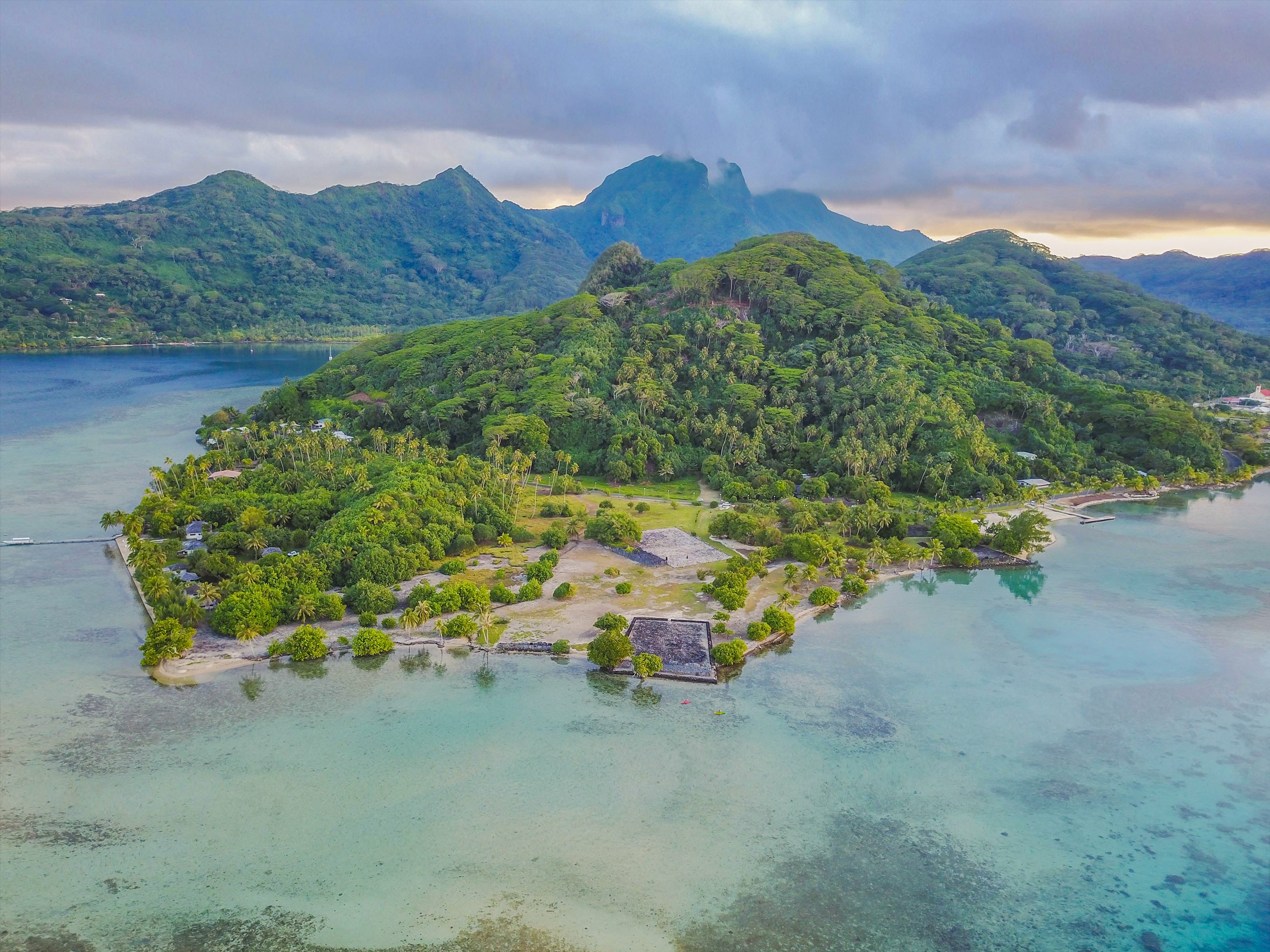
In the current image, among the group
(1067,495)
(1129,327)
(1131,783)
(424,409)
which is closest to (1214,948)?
(1131,783)

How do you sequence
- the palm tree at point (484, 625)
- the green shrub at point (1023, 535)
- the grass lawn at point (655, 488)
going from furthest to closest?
the grass lawn at point (655, 488) → the green shrub at point (1023, 535) → the palm tree at point (484, 625)

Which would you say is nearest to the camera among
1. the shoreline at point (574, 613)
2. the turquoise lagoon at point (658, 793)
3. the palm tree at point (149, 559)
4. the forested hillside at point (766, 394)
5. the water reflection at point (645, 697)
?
the turquoise lagoon at point (658, 793)

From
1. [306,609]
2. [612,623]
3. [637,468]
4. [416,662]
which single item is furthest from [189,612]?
[637,468]

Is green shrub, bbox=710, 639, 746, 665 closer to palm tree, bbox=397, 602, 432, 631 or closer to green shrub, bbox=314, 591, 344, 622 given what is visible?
palm tree, bbox=397, 602, 432, 631

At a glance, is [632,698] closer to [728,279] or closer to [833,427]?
[833,427]

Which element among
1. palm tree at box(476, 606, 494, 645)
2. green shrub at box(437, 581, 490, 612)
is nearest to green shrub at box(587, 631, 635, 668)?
palm tree at box(476, 606, 494, 645)

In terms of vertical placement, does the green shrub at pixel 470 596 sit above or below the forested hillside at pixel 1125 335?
below

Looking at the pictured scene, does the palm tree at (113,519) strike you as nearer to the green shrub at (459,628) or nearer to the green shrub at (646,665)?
the green shrub at (459,628)

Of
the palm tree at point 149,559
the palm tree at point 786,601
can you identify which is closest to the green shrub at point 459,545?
the palm tree at point 149,559
